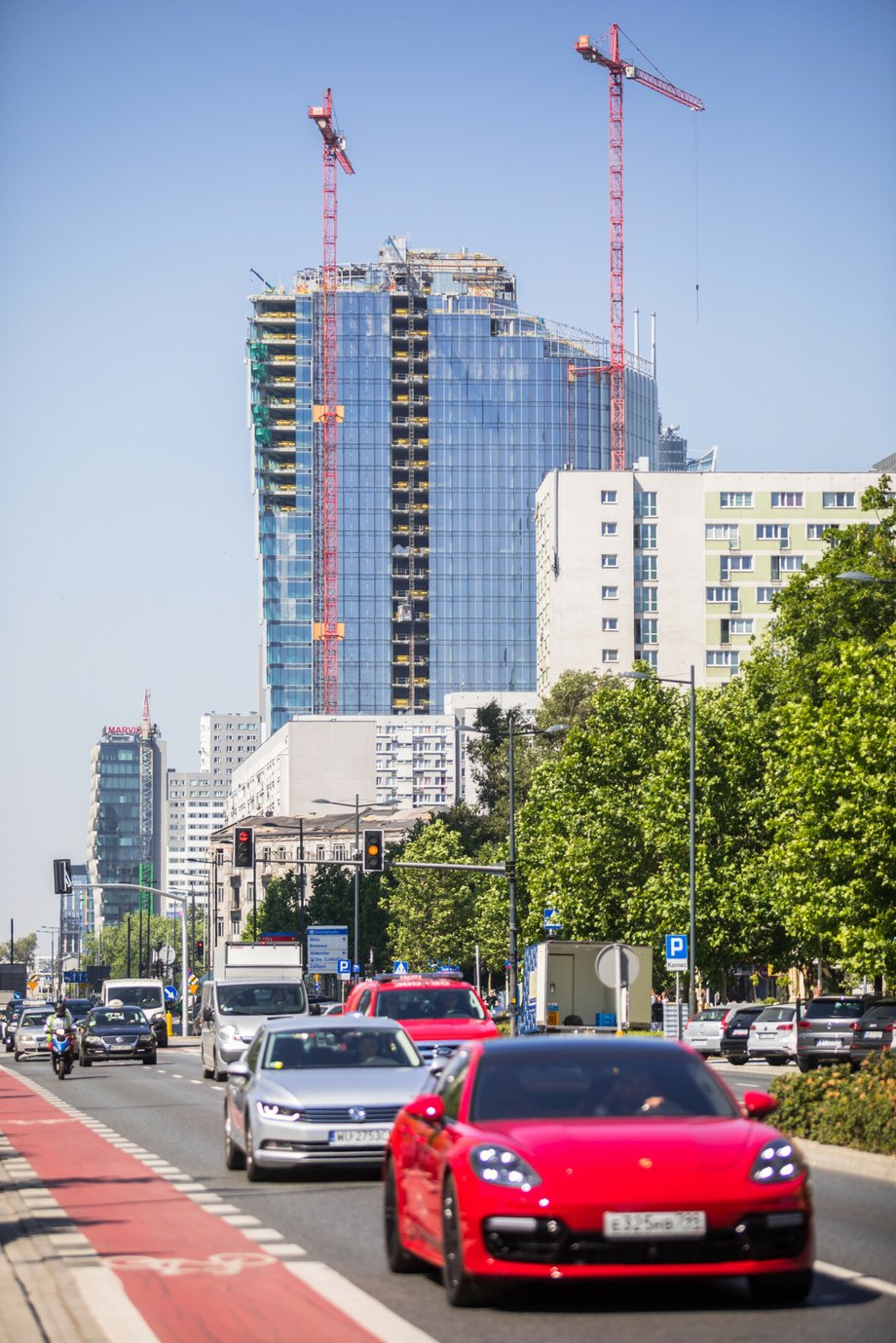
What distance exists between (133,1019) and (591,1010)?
16.2 m

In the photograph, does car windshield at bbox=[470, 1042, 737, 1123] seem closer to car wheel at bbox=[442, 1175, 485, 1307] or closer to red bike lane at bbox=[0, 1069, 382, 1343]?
car wheel at bbox=[442, 1175, 485, 1307]

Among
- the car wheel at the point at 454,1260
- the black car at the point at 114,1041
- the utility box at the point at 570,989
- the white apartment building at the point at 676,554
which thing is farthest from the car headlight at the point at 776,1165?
the white apartment building at the point at 676,554

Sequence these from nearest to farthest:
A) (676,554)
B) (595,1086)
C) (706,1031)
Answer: (595,1086)
(706,1031)
(676,554)

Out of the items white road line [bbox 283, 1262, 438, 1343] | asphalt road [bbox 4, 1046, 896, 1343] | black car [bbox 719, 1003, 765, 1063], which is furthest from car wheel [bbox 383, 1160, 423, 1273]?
black car [bbox 719, 1003, 765, 1063]

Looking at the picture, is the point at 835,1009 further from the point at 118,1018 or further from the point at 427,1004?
the point at 427,1004

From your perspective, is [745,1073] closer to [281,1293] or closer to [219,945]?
[219,945]

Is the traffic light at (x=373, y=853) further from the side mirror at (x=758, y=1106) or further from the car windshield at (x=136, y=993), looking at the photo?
the side mirror at (x=758, y=1106)

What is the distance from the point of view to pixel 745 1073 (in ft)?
139

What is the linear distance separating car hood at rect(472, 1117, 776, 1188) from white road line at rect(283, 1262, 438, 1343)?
905 mm

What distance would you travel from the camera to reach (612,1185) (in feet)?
32.3

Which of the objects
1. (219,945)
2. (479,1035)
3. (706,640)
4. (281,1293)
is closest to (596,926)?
(219,945)

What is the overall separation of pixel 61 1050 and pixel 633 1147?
→ 111 feet

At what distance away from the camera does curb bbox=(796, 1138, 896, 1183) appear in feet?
58.3

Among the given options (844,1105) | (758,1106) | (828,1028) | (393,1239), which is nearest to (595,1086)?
(758,1106)
